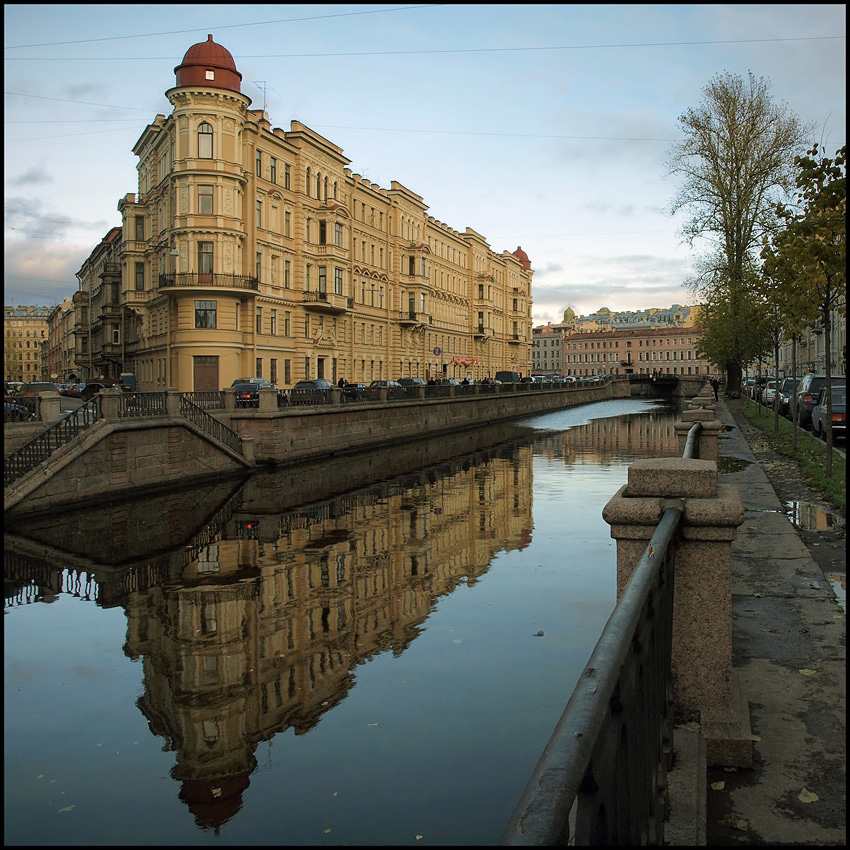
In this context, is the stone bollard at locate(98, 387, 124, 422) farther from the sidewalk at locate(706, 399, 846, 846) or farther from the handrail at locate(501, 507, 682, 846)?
the handrail at locate(501, 507, 682, 846)

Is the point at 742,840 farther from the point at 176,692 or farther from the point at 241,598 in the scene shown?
the point at 241,598

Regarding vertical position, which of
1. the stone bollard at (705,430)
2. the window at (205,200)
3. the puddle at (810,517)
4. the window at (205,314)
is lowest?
the puddle at (810,517)

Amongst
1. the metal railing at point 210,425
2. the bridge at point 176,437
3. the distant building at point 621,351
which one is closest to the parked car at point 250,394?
the bridge at point 176,437

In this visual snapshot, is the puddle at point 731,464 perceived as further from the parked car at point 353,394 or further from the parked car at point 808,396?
the parked car at point 353,394

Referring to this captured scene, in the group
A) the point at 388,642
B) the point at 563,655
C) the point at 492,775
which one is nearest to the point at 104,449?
the point at 388,642

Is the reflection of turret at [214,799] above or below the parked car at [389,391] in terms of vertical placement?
below

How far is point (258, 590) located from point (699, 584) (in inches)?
366

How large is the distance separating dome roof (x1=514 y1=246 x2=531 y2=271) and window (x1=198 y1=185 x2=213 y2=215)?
235 feet

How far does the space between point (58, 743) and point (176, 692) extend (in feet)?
4.53

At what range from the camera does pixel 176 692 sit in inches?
337

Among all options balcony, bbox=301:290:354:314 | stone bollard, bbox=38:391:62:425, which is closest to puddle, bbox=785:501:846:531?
stone bollard, bbox=38:391:62:425

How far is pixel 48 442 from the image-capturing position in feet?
65.1

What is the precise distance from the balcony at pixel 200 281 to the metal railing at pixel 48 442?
884 inches

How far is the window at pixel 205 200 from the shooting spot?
43125 mm
